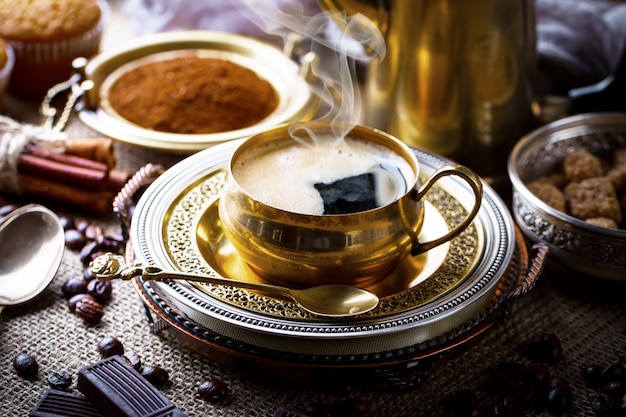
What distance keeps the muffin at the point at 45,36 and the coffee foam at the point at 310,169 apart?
849mm

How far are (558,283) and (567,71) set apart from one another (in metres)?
0.66

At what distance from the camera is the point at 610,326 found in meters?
1.18

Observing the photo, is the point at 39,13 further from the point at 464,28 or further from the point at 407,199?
the point at 407,199

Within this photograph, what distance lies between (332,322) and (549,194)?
562 millimetres

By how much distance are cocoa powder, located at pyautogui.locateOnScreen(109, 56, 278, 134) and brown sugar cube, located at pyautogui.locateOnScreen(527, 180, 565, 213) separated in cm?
61

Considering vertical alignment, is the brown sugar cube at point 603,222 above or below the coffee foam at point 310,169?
below

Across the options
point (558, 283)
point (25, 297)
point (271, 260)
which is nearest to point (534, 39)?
point (558, 283)

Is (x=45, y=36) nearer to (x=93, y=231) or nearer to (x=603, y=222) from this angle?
(x=93, y=231)

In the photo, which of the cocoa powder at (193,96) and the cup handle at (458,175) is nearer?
the cup handle at (458,175)

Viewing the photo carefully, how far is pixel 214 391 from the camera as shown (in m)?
0.99

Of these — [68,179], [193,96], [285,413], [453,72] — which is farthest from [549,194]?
[68,179]

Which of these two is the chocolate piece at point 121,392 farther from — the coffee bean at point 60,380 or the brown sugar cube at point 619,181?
the brown sugar cube at point 619,181

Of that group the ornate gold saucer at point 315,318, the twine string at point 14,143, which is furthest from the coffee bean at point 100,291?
the twine string at point 14,143

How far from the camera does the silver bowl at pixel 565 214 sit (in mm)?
1177
